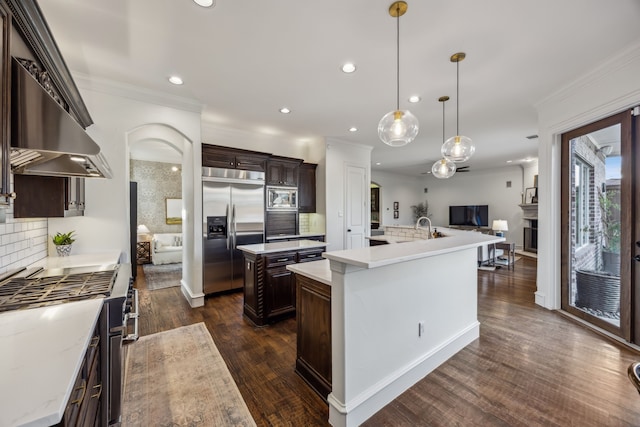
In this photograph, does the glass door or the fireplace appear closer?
the glass door

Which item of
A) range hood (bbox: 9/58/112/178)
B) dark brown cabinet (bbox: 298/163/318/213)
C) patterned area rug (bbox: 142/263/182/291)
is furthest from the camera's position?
dark brown cabinet (bbox: 298/163/318/213)

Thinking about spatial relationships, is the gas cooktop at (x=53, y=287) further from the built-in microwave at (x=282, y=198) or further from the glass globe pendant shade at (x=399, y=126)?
the built-in microwave at (x=282, y=198)

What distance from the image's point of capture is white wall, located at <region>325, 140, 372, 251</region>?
5430mm

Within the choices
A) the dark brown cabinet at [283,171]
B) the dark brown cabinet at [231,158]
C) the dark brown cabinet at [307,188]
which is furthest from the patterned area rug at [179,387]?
the dark brown cabinet at [307,188]

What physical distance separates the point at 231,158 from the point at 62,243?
2.39 m

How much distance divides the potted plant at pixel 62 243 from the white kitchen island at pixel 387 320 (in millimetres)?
2338

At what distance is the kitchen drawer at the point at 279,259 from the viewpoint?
120 inches

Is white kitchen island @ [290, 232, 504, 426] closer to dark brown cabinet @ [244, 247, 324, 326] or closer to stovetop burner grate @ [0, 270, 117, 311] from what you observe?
dark brown cabinet @ [244, 247, 324, 326]

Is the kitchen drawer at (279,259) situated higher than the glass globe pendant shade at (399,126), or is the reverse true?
the glass globe pendant shade at (399,126)

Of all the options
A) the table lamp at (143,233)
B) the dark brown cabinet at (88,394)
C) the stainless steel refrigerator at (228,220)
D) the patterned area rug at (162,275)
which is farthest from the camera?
the table lamp at (143,233)

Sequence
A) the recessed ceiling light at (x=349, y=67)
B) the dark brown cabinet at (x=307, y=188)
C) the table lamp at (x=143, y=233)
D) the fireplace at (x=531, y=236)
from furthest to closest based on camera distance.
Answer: the fireplace at (x=531, y=236) < the table lamp at (x=143, y=233) < the dark brown cabinet at (x=307, y=188) < the recessed ceiling light at (x=349, y=67)

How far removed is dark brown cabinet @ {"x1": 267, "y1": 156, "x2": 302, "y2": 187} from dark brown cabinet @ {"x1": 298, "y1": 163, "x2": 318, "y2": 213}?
0.52ft

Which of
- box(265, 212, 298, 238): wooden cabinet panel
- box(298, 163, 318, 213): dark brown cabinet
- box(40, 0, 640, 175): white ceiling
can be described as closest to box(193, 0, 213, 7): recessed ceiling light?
box(40, 0, 640, 175): white ceiling

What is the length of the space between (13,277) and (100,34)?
201 cm
